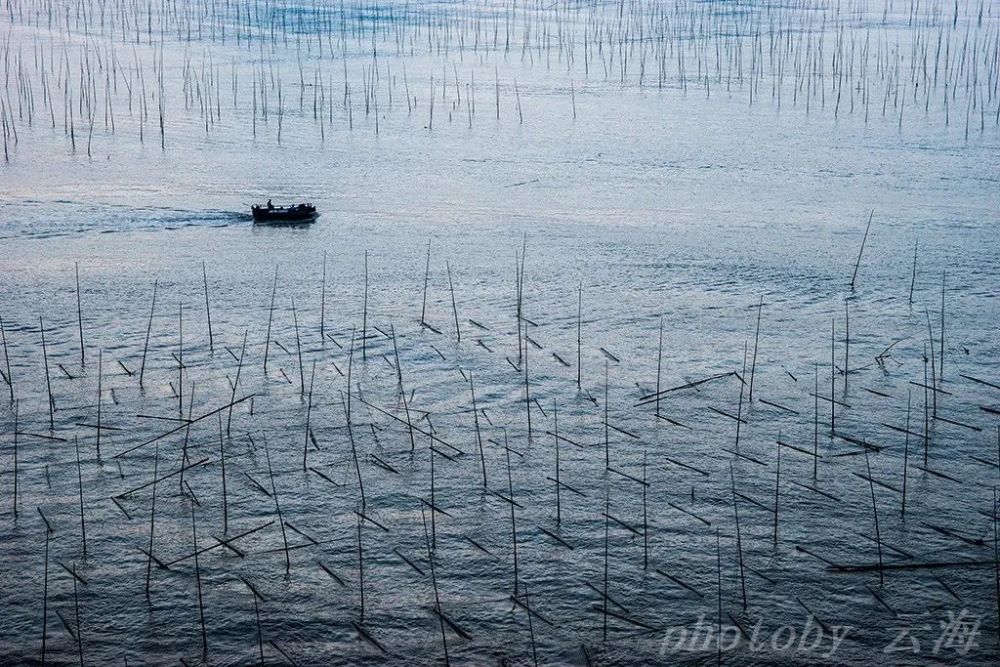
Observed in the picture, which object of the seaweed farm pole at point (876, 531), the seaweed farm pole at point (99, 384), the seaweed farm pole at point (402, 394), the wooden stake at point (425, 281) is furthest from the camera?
the wooden stake at point (425, 281)

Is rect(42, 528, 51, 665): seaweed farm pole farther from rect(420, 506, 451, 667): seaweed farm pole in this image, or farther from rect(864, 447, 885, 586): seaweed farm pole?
rect(864, 447, 885, 586): seaweed farm pole

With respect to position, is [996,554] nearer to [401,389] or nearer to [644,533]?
[644,533]

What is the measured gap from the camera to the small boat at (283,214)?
12.8 metres

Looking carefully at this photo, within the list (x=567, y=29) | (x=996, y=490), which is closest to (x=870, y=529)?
(x=996, y=490)

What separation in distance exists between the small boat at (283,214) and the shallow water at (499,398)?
0.16 meters

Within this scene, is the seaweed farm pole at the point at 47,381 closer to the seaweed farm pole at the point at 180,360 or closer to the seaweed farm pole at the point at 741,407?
the seaweed farm pole at the point at 180,360

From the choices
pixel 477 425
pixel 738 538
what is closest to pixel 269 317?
pixel 477 425

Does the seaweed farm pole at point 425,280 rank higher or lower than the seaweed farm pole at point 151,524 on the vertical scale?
higher

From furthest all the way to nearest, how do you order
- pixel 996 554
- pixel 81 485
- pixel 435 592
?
pixel 81 485
pixel 996 554
pixel 435 592

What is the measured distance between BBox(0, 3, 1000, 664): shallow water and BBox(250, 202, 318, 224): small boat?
0.52ft

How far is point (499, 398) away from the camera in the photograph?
8.34 m

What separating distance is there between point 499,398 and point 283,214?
Answer: 522 centimetres

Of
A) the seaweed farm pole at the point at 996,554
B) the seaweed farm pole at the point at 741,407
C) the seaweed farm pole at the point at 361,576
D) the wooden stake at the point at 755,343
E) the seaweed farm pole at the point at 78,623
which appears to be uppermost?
the wooden stake at the point at 755,343

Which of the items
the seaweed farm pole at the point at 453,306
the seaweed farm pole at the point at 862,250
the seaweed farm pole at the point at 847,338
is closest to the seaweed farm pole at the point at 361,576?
the seaweed farm pole at the point at 453,306
